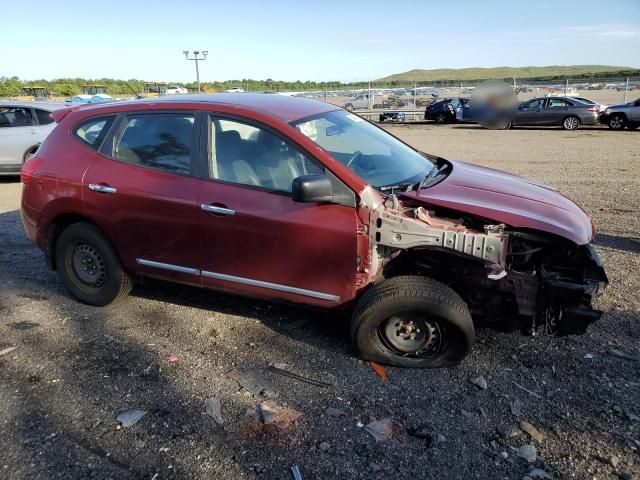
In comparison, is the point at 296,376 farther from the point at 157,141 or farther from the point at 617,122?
the point at 617,122

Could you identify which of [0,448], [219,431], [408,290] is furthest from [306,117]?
[0,448]

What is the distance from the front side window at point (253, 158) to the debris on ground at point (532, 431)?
6.64 feet

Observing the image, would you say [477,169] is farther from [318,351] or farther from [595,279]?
[318,351]

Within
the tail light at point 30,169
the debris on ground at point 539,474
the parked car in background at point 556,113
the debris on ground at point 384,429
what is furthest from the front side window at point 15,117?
the parked car in background at point 556,113

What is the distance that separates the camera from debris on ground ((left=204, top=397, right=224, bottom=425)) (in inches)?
121

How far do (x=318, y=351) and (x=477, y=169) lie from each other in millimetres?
2104

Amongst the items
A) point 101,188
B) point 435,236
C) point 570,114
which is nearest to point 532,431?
point 435,236

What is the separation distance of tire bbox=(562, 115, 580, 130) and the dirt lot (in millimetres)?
18083

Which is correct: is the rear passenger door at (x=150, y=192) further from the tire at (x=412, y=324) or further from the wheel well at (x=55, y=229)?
the tire at (x=412, y=324)

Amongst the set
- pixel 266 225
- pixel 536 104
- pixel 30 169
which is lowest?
pixel 266 225

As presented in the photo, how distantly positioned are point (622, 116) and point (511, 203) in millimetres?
19562

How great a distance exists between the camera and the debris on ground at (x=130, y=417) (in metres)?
3.03

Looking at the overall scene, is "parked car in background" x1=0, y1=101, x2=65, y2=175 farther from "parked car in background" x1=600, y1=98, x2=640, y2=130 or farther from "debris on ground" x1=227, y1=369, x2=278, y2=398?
"parked car in background" x1=600, y1=98, x2=640, y2=130

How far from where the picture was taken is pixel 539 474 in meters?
2.60
